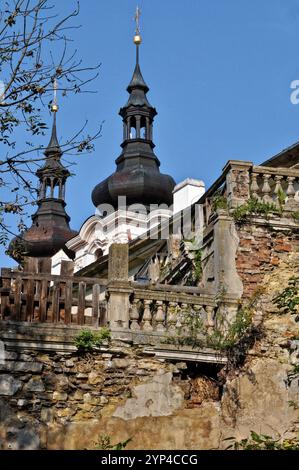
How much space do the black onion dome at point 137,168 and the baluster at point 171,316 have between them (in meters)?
29.8

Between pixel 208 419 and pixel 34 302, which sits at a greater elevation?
pixel 34 302

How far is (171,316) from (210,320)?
559 mm

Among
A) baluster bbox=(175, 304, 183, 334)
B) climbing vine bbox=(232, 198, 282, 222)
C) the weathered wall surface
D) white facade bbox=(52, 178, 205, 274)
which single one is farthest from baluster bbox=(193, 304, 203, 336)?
white facade bbox=(52, 178, 205, 274)

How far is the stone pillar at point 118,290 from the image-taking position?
13.1 m

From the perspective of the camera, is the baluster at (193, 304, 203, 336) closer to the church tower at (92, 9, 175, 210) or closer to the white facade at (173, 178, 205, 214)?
the white facade at (173, 178, 205, 214)

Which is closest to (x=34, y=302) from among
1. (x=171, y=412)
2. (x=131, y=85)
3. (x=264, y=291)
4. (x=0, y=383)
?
(x=0, y=383)

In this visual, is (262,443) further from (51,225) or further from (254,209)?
(51,225)

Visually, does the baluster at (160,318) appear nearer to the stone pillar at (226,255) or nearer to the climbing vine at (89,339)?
the climbing vine at (89,339)

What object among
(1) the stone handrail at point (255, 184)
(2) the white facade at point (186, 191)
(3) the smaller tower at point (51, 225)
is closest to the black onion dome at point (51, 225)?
(3) the smaller tower at point (51, 225)

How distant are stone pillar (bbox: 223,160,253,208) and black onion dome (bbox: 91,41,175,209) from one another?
2873 centimetres

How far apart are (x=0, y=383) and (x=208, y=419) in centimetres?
265

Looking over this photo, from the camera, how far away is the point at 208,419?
42.2ft

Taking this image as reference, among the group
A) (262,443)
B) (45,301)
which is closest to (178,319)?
(45,301)
